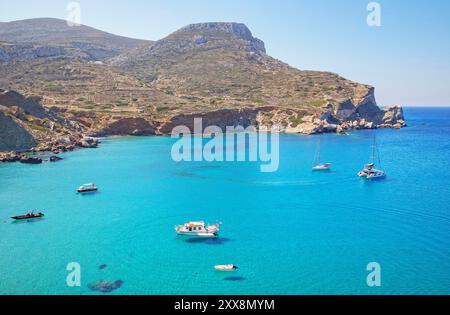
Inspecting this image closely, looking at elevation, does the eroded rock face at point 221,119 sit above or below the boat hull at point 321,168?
above

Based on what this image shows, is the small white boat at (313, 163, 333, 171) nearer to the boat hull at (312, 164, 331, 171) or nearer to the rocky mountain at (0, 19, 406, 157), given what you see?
the boat hull at (312, 164, 331, 171)

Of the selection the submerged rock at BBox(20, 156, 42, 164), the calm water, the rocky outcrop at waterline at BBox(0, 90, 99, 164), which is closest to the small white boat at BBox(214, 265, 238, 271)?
the calm water

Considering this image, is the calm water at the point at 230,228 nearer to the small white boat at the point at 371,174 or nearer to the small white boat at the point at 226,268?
the small white boat at the point at 226,268

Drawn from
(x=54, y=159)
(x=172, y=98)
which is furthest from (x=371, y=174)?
(x=172, y=98)

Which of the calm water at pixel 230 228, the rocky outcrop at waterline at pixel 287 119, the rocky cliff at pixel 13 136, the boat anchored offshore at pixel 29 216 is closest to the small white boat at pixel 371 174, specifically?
the calm water at pixel 230 228

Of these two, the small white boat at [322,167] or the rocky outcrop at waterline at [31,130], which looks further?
the rocky outcrop at waterline at [31,130]

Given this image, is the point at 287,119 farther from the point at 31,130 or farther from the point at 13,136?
the point at 13,136
